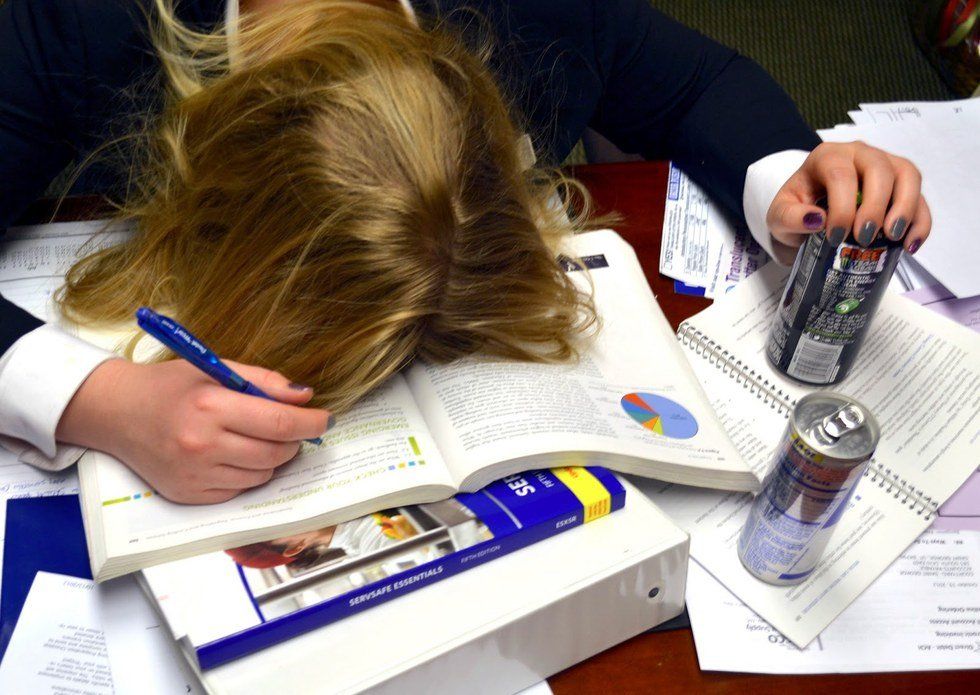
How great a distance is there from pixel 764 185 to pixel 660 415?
0.26 meters

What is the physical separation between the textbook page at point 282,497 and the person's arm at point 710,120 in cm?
35

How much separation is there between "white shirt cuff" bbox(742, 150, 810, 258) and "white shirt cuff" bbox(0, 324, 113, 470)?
1.73 feet

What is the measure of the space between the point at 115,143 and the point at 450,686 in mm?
525

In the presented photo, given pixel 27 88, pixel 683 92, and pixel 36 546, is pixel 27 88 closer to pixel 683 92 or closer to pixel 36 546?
pixel 36 546

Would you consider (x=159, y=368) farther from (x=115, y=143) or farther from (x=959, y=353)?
(x=959, y=353)

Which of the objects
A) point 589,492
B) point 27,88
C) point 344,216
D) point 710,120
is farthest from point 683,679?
point 27,88

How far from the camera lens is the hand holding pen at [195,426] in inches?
19.8

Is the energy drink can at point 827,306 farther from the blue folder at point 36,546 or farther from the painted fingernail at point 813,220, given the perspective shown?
the blue folder at point 36,546

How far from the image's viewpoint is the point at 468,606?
1.58 ft

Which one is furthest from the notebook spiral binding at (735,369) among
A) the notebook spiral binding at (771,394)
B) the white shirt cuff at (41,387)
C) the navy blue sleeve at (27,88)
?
the navy blue sleeve at (27,88)

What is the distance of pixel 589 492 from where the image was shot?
0.53 meters

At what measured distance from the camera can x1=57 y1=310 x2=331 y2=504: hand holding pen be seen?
504 mm

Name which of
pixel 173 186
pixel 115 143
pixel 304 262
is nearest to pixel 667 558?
pixel 304 262

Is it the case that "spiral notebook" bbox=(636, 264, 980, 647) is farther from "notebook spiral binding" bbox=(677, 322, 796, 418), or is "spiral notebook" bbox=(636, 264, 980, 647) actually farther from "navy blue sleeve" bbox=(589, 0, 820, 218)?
"navy blue sleeve" bbox=(589, 0, 820, 218)
